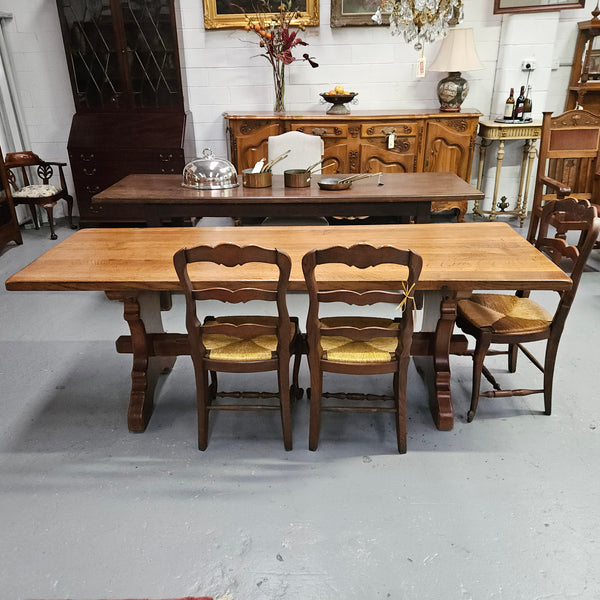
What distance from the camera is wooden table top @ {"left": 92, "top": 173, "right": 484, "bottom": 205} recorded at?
3109mm

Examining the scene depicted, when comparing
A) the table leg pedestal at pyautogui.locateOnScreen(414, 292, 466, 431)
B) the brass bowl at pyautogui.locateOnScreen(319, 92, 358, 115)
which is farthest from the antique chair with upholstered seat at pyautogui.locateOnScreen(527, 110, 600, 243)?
the table leg pedestal at pyautogui.locateOnScreen(414, 292, 466, 431)

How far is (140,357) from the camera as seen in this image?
2365mm

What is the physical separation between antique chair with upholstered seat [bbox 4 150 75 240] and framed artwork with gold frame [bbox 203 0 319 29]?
2022mm

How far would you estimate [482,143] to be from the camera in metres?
5.12

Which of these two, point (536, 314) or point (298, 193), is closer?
point (536, 314)

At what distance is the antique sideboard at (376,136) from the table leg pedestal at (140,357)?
2.70 m

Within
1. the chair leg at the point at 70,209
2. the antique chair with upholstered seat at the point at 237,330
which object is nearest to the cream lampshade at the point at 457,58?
the antique chair with upholstered seat at the point at 237,330

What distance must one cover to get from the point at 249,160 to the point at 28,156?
215 cm

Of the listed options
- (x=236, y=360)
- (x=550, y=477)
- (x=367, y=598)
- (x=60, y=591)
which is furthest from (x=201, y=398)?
(x=550, y=477)

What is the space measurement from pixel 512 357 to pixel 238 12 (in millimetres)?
4077

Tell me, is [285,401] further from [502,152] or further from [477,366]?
[502,152]

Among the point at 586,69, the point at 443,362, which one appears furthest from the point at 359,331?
the point at 586,69

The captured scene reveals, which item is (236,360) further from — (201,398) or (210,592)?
(210,592)

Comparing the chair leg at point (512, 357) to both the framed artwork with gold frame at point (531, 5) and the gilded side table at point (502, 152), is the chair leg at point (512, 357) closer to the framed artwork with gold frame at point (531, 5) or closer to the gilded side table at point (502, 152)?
the gilded side table at point (502, 152)
